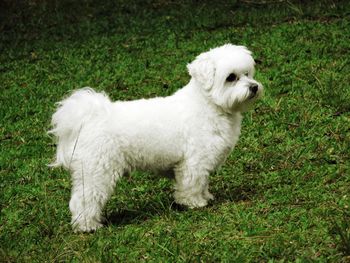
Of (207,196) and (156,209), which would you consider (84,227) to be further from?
(207,196)

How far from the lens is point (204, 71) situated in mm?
6953

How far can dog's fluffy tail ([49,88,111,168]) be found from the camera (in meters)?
6.68

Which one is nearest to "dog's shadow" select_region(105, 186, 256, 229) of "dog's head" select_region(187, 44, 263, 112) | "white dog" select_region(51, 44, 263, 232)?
"white dog" select_region(51, 44, 263, 232)

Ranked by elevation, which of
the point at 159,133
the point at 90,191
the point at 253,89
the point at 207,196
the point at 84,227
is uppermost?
the point at 253,89

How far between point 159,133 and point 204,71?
76cm

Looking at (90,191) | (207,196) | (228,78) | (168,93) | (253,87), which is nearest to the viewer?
(90,191)

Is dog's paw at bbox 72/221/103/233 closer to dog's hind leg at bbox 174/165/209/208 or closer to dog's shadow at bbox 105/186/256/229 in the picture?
dog's shadow at bbox 105/186/256/229

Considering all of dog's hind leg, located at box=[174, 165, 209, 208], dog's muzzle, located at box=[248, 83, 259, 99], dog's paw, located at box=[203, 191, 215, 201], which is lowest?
dog's paw, located at box=[203, 191, 215, 201]

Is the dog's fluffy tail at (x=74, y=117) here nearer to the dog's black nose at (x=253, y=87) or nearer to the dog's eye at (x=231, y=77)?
the dog's eye at (x=231, y=77)

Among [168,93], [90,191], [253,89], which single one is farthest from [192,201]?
[168,93]

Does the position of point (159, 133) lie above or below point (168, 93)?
above

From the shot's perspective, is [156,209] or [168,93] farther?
[168,93]

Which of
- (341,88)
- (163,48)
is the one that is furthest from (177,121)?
(163,48)

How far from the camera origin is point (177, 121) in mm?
6902
